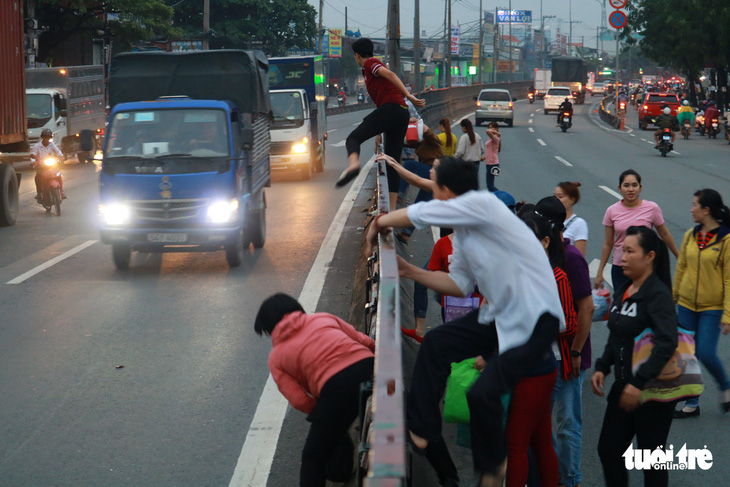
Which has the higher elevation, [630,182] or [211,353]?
[630,182]

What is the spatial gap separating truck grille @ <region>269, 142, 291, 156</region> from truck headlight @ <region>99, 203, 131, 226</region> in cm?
1137

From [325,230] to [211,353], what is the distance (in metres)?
7.41

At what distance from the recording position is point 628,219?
26.5 feet

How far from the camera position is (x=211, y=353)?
28.3 feet

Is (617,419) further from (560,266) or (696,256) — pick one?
(696,256)

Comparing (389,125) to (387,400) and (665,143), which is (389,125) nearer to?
(387,400)

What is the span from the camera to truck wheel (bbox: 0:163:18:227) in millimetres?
16797

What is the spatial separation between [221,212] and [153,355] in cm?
429

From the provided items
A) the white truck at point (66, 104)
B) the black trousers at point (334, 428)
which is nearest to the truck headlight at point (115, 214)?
the black trousers at point (334, 428)

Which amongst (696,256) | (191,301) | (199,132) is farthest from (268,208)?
(696,256)

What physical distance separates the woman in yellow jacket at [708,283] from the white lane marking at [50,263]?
848 cm

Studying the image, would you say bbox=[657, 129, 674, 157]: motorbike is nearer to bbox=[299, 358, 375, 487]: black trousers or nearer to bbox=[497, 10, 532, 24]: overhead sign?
bbox=[299, 358, 375, 487]: black trousers

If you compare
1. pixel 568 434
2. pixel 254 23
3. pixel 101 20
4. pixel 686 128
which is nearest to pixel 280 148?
pixel 568 434

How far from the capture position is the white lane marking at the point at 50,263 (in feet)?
39.9
